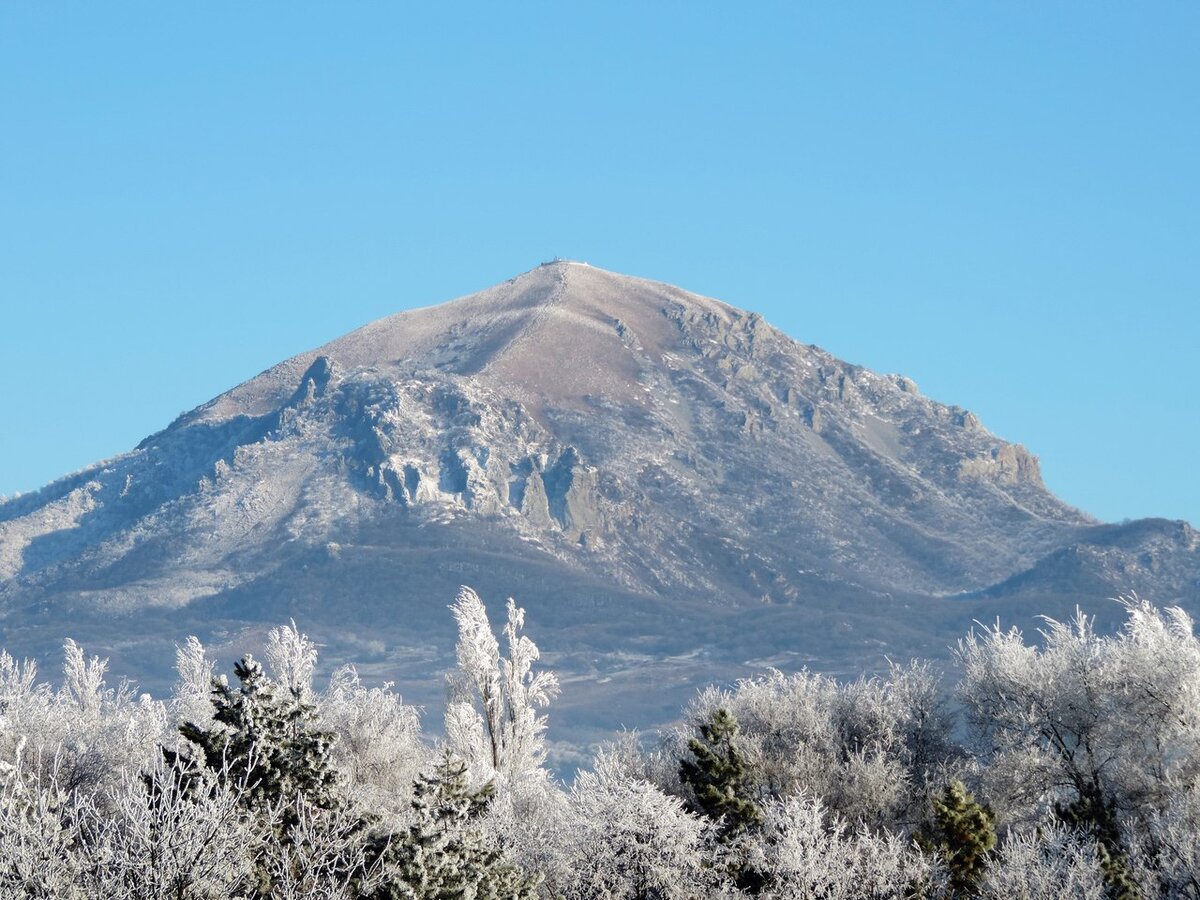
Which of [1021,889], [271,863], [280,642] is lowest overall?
[1021,889]

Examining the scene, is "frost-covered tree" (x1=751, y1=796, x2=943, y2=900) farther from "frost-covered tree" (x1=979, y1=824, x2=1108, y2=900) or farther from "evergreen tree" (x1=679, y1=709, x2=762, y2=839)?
"evergreen tree" (x1=679, y1=709, x2=762, y2=839)

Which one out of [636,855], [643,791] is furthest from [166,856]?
[643,791]

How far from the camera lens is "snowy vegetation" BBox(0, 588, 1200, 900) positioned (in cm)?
4900

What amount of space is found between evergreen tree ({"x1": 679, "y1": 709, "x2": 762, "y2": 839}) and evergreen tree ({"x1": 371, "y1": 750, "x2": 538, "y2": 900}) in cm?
1805

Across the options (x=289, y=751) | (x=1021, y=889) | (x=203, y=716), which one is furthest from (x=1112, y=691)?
(x=203, y=716)

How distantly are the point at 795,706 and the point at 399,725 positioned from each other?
22741 millimetres

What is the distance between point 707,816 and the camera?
244 feet

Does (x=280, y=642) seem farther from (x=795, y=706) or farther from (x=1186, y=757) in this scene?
(x=1186, y=757)

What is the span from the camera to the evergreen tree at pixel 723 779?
7456 centimetres

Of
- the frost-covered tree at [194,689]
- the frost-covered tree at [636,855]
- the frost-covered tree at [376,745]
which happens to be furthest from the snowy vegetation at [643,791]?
the frost-covered tree at [194,689]

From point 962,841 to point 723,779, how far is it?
1238 centimetres

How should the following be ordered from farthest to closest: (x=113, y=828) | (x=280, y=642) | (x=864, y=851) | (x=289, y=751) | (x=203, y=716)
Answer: (x=280, y=642) < (x=203, y=716) < (x=864, y=851) < (x=289, y=751) < (x=113, y=828)

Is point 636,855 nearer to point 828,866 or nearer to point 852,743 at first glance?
point 828,866

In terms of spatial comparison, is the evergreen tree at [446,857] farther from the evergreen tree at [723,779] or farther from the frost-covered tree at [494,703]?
the frost-covered tree at [494,703]
